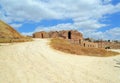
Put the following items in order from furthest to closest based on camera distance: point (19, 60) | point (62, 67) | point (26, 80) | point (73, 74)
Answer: point (19, 60) → point (62, 67) → point (73, 74) → point (26, 80)

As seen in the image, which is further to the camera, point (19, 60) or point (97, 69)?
point (19, 60)

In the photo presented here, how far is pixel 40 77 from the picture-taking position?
1486cm

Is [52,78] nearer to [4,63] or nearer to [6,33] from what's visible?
[4,63]

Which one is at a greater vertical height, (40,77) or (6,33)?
(6,33)

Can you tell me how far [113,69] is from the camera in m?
18.0

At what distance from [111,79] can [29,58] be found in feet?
27.8

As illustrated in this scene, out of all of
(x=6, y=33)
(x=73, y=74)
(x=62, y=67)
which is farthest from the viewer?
(x=6, y=33)

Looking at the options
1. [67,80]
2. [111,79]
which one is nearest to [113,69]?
[111,79]

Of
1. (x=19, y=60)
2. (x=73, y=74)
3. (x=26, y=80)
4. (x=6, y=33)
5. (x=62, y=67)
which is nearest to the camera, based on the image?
(x=26, y=80)

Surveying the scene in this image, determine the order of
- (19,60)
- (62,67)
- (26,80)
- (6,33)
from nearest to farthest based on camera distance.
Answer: (26,80) < (62,67) < (19,60) < (6,33)

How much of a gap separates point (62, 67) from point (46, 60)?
2751mm

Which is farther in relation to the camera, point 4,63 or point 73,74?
point 4,63

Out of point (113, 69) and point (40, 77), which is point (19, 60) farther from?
point (113, 69)

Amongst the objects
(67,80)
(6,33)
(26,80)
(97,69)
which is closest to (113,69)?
(97,69)
